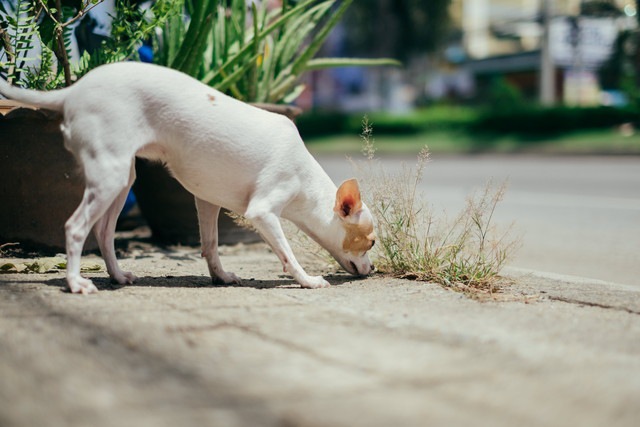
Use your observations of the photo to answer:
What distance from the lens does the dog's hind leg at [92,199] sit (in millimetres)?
3746

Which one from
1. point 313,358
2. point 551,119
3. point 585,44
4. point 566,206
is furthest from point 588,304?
point 585,44

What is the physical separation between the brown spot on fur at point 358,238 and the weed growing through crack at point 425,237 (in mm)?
175

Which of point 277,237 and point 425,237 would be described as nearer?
point 277,237

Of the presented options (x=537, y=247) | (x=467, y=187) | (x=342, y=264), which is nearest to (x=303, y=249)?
(x=342, y=264)

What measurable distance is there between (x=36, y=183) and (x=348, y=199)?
6.50 feet

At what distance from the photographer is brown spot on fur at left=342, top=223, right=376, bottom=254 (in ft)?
14.2

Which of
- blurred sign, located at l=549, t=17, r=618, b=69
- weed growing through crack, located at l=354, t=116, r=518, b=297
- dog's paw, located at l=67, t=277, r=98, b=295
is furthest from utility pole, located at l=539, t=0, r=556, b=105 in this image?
dog's paw, located at l=67, t=277, r=98, b=295

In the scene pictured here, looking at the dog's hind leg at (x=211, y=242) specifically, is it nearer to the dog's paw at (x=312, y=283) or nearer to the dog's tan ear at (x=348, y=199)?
the dog's paw at (x=312, y=283)

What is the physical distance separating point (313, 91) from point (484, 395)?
1872 inches

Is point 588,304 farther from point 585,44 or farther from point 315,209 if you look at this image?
point 585,44

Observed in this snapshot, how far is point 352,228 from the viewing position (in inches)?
170

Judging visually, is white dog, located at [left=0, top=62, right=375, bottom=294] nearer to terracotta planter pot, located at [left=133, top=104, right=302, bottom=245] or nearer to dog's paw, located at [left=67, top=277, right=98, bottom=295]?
dog's paw, located at [left=67, top=277, right=98, bottom=295]

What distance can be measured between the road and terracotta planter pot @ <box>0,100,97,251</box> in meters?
2.26

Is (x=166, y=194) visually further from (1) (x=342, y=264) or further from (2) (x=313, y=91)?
(2) (x=313, y=91)
